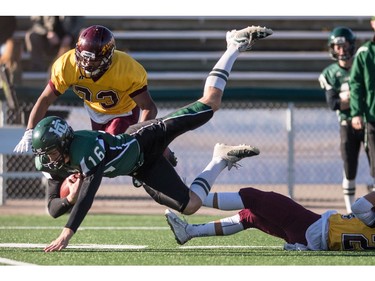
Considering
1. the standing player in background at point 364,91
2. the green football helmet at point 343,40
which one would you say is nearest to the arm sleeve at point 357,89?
the standing player in background at point 364,91

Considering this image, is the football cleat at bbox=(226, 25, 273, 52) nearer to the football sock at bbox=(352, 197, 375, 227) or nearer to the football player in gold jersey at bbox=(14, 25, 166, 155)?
the football player in gold jersey at bbox=(14, 25, 166, 155)

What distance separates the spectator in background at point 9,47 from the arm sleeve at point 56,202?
23.6ft

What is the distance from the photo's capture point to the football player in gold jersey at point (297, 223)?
6.06 meters

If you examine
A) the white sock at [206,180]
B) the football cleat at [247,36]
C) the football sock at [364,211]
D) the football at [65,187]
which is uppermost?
the football cleat at [247,36]

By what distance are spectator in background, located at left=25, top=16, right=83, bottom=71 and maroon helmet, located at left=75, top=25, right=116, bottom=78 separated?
7.09 m

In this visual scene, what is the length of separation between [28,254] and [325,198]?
7031mm

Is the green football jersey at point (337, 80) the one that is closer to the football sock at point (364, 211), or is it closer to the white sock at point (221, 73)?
the white sock at point (221, 73)

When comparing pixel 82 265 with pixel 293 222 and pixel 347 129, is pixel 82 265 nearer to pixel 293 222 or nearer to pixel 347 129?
pixel 293 222

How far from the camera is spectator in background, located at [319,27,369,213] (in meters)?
9.66

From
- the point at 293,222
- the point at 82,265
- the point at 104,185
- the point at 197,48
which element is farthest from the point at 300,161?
the point at 82,265

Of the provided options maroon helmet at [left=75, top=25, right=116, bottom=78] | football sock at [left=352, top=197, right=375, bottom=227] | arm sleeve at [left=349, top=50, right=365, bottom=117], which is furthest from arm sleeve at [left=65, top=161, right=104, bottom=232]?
arm sleeve at [left=349, top=50, right=365, bottom=117]

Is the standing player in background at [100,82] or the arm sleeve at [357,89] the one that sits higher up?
the standing player in background at [100,82]

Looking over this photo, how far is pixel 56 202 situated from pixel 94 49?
1.12 m

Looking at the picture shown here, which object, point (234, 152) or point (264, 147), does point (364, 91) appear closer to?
point (234, 152)
